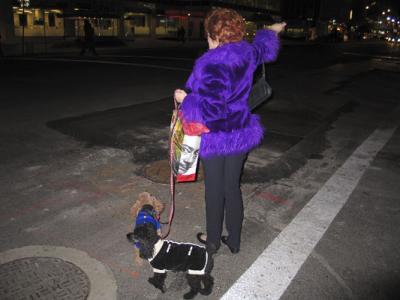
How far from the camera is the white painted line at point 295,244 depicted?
2971mm

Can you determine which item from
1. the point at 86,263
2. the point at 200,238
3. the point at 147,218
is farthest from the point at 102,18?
the point at 147,218

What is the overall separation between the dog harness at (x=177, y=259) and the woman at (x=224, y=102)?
365mm

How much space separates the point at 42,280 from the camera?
2953mm

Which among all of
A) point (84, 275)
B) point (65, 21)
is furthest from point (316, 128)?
point (65, 21)

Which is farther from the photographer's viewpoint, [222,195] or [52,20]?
[52,20]

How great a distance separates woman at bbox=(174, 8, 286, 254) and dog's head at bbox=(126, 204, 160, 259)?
53 cm

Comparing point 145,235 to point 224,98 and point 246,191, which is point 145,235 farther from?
point 246,191

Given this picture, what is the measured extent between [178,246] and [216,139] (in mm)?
930

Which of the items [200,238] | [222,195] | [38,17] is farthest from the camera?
[38,17]

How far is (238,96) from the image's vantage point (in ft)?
9.30

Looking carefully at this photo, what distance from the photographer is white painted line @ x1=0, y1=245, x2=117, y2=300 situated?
112 inches

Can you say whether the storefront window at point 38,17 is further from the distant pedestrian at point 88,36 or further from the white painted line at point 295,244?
the white painted line at point 295,244

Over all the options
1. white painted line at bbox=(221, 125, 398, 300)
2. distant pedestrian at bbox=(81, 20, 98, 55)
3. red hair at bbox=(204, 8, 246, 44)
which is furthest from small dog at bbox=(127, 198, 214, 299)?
distant pedestrian at bbox=(81, 20, 98, 55)

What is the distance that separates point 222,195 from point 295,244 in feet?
3.21
